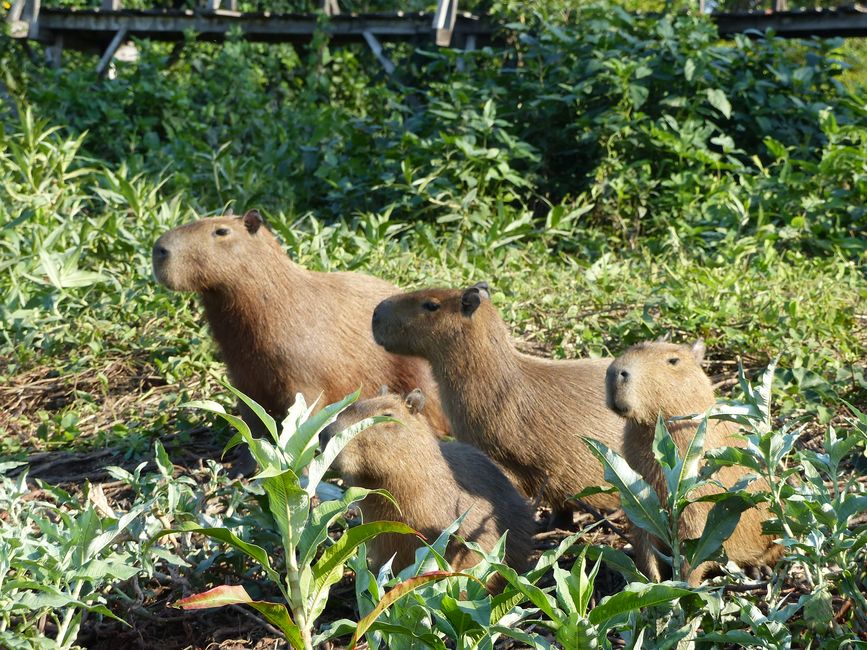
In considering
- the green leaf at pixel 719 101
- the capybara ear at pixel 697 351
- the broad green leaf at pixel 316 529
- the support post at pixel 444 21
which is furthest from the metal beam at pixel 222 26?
the broad green leaf at pixel 316 529

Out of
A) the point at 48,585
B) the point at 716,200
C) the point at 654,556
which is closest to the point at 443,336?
the point at 654,556

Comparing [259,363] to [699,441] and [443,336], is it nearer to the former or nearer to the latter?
[443,336]

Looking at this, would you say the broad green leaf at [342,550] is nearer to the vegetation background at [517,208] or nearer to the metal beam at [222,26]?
the vegetation background at [517,208]

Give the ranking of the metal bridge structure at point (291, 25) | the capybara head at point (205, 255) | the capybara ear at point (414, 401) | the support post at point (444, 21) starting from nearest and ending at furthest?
1. the capybara ear at point (414, 401)
2. the capybara head at point (205, 255)
3. the metal bridge structure at point (291, 25)
4. the support post at point (444, 21)

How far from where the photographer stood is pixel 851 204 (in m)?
7.05

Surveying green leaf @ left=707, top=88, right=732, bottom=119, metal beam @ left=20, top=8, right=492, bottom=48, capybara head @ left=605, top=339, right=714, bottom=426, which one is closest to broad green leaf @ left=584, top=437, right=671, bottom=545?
capybara head @ left=605, top=339, right=714, bottom=426

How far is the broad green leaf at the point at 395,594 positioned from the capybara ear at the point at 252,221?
2602 millimetres

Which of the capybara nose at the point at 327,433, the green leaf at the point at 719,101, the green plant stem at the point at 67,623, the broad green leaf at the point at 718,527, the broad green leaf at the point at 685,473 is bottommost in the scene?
the green plant stem at the point at 67,623

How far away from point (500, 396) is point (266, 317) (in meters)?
1.22

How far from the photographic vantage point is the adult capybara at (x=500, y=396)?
3.78m

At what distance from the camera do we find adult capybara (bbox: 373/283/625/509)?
3.78 meters

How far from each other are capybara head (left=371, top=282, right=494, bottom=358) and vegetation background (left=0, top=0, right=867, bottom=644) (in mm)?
1472

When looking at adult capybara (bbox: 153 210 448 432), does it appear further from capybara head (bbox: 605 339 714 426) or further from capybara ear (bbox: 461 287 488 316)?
capybara head (bbox: 605 339 714 426)

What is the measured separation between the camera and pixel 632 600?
2.25 meters
